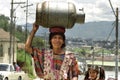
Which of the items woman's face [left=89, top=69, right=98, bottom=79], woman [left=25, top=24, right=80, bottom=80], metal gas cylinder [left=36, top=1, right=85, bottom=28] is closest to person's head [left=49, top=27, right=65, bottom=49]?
woman [left=25, top=24, right=80, bottom=80]

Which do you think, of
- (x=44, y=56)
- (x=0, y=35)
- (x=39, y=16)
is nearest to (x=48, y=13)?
(x=39, y=16)

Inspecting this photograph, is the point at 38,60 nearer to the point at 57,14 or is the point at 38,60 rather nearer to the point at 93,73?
the point at 57,14

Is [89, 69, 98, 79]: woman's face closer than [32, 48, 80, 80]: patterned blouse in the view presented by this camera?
No

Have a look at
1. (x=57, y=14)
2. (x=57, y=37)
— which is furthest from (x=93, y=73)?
(x=57, y=14)

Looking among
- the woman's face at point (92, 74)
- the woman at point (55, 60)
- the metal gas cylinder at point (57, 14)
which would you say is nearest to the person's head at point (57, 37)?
the woman at point (55, 60)

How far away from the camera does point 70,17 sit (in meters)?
5.85

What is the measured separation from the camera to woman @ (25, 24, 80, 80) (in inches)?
234

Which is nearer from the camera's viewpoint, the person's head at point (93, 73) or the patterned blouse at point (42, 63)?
the patterned blouse at point (42, 63)

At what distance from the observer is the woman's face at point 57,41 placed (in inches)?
237

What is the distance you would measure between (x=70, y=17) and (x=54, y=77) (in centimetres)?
67

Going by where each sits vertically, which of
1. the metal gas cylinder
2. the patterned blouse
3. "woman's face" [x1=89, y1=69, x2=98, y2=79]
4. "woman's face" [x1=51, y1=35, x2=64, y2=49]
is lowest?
"woman's face" [x1=89, y1=69, x2=98, y2=79]

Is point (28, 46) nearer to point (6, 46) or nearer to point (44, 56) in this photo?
point (44, 56)

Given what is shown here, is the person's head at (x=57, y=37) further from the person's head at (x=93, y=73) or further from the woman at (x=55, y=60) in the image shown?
the person's head at (x=93, y=73)

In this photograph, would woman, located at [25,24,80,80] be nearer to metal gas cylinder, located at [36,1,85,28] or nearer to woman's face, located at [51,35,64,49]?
woman's face, located at [51,35,64,49]
